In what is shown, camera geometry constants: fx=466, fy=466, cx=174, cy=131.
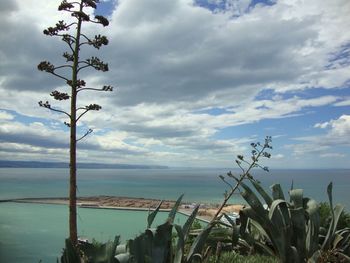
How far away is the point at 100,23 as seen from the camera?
233 inches

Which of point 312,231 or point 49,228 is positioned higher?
point 312,231

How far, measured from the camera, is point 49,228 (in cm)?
3344

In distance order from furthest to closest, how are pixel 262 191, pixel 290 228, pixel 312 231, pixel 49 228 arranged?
pixel 49 228
pixel 262 191
pixel 290 228
pixel 312 231

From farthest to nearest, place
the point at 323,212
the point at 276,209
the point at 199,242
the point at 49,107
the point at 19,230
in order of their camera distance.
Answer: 1. the point at 19,230
2. the point at 323,212
3. the point at 276,209
4. the point at 49,107
5. the point at 199,242

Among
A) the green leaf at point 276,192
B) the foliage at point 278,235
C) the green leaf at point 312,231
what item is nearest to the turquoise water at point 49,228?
the foliage at point 278,235

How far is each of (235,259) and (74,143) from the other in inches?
88.3

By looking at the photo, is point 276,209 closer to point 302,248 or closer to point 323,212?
point 302,248

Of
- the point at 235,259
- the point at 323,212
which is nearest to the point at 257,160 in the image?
the point at 235,259

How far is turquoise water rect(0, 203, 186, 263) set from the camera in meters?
21.6

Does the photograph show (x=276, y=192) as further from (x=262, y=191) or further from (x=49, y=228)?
(x=49, y=228)

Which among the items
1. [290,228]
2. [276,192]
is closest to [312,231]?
[290,228]

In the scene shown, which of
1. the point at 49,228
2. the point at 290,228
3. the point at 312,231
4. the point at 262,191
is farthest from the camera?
the point at 49,228

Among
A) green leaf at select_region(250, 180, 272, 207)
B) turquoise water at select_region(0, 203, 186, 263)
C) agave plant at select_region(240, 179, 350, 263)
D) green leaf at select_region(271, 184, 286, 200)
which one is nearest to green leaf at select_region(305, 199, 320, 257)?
agave plant at select_region(240, 179, 350, 263)

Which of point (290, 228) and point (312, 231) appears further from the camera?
point (290, 228)
